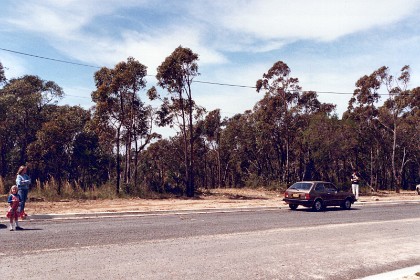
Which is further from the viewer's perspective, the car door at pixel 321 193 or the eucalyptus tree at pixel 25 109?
the eucalyptus tree at pixel 25 109

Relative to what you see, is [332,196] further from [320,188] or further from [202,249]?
[202,249]

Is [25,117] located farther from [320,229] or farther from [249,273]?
[249,273]

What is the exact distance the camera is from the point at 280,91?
35031 millimetres

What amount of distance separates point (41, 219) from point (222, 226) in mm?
6334

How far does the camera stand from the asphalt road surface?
23.0 ft

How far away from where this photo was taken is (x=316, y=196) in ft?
63.8

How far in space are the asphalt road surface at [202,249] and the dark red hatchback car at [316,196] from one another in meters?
5.22

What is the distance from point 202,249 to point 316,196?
11.7m

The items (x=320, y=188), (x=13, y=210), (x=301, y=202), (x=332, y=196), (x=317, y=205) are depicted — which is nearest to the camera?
(x=13, y=210)

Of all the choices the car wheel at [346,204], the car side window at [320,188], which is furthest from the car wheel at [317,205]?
the car wheel at [346,204]

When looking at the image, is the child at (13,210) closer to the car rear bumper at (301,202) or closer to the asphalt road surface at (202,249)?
the asphalt road surface at (202,249)

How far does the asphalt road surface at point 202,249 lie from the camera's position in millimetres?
7020

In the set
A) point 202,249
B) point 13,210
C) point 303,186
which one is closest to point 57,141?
point 303,186

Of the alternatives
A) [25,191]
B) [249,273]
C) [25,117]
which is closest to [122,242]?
[249,273]
